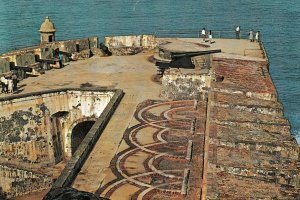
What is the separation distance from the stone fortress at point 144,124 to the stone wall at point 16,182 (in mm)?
76

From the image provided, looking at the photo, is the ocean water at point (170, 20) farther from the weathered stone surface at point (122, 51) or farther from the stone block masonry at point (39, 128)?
the stone block masonry at point (39, 128)

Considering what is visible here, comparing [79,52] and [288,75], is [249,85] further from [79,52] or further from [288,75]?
[288,75]

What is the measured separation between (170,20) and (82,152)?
90.2m

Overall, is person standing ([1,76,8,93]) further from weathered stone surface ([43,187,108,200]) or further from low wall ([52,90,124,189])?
weathered stone surface ([43,187,108,200])

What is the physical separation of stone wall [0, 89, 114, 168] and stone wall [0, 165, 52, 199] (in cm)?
205

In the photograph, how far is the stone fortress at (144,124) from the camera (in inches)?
909

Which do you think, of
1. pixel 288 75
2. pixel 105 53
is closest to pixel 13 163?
pixel 105 53

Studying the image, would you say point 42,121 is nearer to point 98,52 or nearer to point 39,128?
point 39,128

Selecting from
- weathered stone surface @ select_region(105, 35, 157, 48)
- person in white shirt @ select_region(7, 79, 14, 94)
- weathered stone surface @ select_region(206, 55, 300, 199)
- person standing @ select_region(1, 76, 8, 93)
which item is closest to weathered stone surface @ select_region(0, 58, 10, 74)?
person standing @ select_region(1, 76, 8, 93)

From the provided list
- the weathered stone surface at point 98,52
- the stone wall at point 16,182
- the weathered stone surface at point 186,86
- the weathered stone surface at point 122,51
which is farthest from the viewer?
the weathered stone surface at point 122,51

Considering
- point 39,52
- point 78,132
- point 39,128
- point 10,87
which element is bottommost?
point 78,132

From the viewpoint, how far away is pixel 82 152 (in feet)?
86.0

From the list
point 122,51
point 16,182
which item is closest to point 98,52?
point 122,51

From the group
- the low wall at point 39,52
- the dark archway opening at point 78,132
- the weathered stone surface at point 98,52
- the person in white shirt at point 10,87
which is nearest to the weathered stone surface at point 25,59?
the low wall at point 39,52
